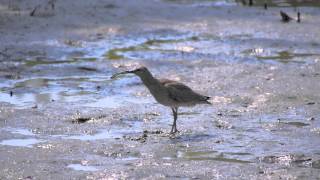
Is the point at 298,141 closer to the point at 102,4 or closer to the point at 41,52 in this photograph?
the point at 41,52

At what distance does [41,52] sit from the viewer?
13.6 metres

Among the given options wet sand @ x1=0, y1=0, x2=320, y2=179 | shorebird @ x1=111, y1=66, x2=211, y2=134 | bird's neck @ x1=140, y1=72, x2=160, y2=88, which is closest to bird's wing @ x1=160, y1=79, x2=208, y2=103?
shorebird @ x1=111, y1=66, x2=211, y2=134

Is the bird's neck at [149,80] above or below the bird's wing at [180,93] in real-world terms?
above

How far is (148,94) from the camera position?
11125mm

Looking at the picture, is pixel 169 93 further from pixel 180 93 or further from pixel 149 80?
pixel 149 80

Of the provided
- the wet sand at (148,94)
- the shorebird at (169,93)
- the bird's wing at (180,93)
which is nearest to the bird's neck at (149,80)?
the shorebird at (169,93)

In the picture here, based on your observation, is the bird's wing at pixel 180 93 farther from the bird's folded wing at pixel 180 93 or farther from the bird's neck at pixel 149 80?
the bird's neck at pixel 149 80

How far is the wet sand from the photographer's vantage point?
775cm

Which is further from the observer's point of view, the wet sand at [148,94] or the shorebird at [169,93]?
the shorebird at [169,93]

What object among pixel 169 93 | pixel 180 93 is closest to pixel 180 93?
pixel 180 93

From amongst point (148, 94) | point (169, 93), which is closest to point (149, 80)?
point (169, 93)

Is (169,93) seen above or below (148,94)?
above

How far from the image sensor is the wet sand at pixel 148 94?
25.4ft

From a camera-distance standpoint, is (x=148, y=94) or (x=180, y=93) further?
(x=148, y=94)
